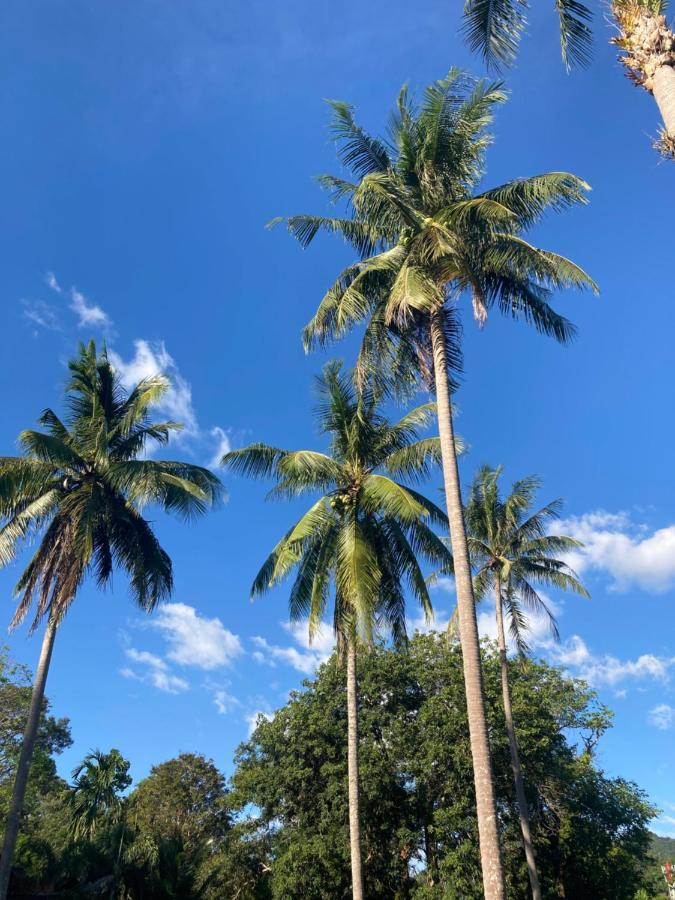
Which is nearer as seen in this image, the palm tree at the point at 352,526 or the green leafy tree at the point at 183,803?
the palm tree at the point at 352,526

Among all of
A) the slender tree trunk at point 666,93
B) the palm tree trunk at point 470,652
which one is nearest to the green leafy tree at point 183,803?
the palm tree trunk at point 470,652

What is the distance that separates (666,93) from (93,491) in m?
14.8

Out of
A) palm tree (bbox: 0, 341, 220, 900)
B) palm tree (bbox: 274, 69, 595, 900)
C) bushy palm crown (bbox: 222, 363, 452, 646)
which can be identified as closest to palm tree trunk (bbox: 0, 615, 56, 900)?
palm tree (bbox: 0, 341, 220, 900)

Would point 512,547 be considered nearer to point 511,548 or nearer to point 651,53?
point 511,548

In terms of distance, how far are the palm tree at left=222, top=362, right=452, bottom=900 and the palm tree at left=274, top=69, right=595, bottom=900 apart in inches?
100

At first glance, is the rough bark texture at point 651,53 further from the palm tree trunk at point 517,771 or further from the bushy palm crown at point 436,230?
the palm tree trunk at point 517,771

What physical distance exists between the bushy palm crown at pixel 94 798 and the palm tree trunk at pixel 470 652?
2419 centimetres

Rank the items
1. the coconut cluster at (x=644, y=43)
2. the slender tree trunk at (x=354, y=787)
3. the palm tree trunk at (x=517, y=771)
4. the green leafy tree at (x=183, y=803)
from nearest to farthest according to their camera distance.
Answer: the coconut cluster at (x=644, y=43) < the slender tree trunk at (x=354, y=787) < the palm tree trunk at (x=517, y=771) < the green leafy tree at (x=183, y=803)

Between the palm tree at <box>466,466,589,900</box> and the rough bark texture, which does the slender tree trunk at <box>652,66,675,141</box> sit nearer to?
the rough bark texture

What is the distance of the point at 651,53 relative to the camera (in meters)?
6.54

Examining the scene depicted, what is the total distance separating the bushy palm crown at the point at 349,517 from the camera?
52.5ft

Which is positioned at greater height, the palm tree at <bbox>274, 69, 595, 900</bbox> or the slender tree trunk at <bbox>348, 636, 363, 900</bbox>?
the palm tree at <bbox>274, 69, 595, 900</bbox>

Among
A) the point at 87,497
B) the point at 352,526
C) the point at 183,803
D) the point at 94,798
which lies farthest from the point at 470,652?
the point at 183,803

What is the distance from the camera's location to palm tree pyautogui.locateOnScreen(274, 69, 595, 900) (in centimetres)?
1220
